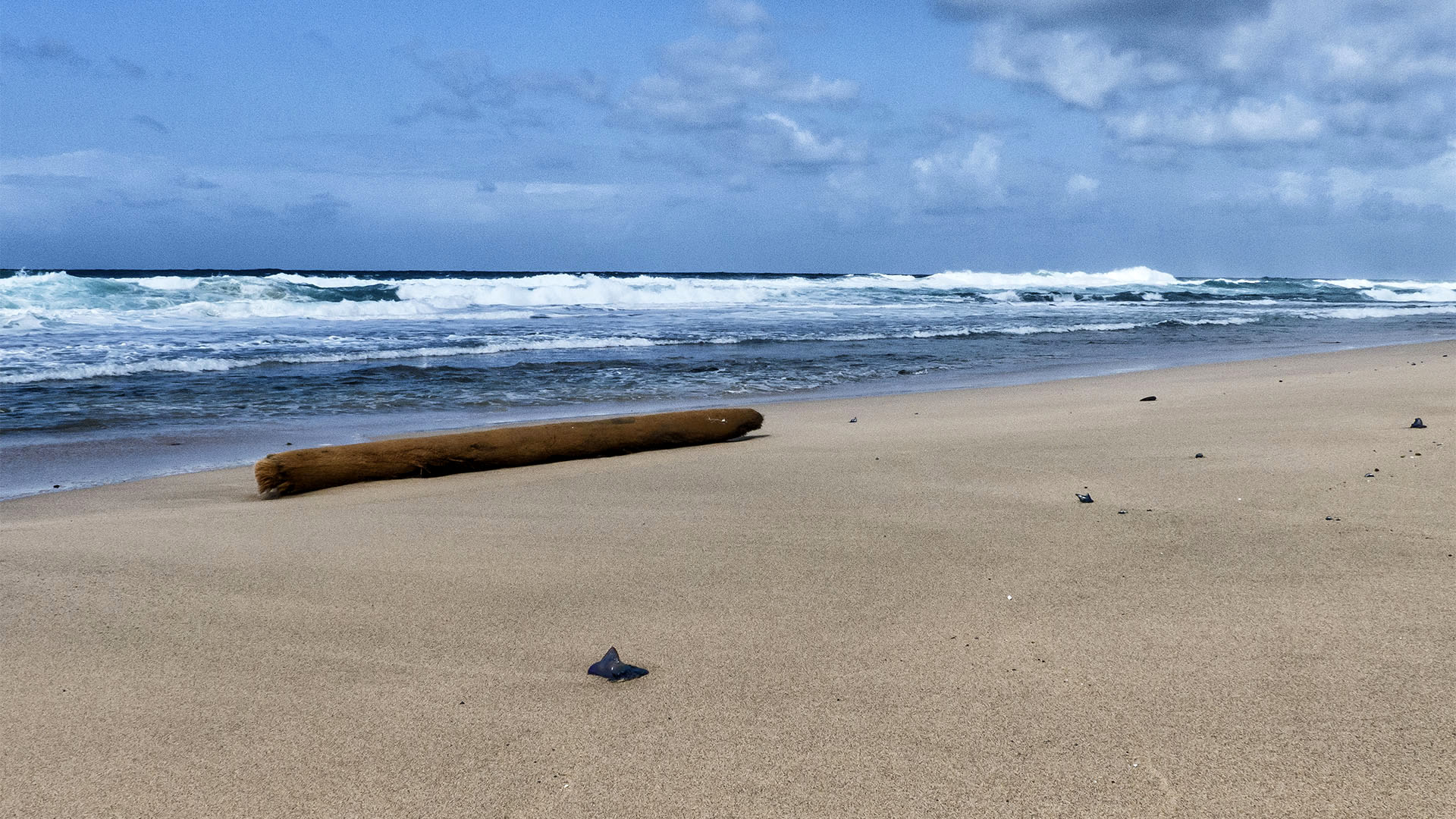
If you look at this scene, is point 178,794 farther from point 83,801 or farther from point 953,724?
point 953,724

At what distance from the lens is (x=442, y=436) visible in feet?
17.7

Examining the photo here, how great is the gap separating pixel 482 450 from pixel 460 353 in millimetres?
9430

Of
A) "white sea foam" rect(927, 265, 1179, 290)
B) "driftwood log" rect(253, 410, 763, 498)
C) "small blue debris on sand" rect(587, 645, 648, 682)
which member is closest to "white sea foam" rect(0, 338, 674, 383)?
"driftwood log" rect(253, 410, 763, 498)

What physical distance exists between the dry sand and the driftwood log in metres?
0.39

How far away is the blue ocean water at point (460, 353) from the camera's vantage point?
309 inches

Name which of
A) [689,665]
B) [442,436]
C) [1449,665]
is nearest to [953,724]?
[689,665]

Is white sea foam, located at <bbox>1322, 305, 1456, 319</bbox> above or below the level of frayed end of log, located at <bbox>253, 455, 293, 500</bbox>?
above

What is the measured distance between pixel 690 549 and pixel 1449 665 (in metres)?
2.09

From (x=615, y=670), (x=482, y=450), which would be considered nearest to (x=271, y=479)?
(x=482, y=450)

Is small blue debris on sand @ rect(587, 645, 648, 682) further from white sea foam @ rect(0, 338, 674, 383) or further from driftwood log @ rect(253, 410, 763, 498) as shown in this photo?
white sea foam @ rect(0, 338, 674, 383)

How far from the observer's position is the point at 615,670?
2.27 meters

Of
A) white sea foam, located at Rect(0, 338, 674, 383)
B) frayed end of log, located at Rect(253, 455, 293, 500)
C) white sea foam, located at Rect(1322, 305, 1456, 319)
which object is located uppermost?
white sea foam, located at Rect(1322, 305, 1456, 319)

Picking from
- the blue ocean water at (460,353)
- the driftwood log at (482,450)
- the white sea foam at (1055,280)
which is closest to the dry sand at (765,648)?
the driftwood log at (482,450)

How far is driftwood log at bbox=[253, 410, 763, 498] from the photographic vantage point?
488 cm
